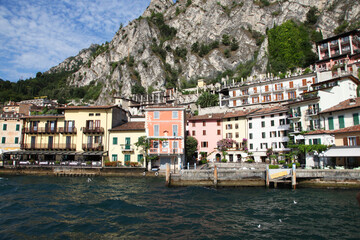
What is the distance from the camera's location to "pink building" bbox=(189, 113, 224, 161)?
4947 cm

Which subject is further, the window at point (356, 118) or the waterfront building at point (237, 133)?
the waterfront building at point (237, 133)

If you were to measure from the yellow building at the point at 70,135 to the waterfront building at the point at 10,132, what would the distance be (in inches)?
128

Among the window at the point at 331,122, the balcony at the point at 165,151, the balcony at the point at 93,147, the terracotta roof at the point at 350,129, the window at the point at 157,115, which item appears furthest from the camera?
the balcony at the point at 93,147

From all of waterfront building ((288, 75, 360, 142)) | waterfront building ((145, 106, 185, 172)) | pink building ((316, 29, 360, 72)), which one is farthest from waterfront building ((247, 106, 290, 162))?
pink building ((316, 29, 360, 72))

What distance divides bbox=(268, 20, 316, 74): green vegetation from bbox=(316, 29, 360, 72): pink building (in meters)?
5.76

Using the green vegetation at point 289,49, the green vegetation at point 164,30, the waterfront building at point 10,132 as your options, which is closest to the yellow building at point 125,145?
the waterfront building at point 10,132

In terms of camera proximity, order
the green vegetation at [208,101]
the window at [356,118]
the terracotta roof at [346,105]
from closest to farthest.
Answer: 1. the window at [356,118]
2. the terracotta roof at [346,105]
3. the green vegetation at [208,101]

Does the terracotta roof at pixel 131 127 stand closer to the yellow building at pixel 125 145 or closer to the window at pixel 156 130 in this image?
the yellow building at pixel 125 145

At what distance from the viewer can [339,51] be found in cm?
6438

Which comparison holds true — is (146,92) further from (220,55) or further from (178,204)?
(178,204)

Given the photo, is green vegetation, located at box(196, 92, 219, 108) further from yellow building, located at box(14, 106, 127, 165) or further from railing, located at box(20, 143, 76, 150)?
railing, located at box(20, 143, 76, 150)

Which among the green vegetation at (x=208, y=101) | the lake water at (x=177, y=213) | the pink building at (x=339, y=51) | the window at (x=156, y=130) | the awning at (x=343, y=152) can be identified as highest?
the pink building at (x=339, y=51)

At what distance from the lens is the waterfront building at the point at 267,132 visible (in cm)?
4191

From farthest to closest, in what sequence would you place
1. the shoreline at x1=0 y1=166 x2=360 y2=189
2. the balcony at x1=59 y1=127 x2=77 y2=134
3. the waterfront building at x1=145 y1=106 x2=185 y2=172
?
the balcony at x1=59 y1=127 x2=77 y2=134 < the waterfront building at x1=145 y1=106 x2=185 y2=172 < the shoreline at x1=0 y1=166 x2=360 y2=189
